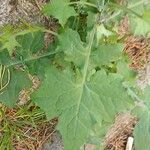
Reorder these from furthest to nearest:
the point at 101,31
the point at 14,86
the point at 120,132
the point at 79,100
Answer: the point at 120,132 → the point at 14,86 → the point at 101,31 → the point at 79,100

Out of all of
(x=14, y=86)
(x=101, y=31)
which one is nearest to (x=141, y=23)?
(x=101, y=31)

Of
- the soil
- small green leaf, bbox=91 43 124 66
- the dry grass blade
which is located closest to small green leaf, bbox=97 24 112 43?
small green leaf, bbox=91 43 124 66

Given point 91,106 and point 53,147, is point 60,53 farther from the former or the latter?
point 53,147

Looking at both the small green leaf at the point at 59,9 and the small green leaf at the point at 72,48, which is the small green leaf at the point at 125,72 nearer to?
the small green leaf at the point at 72,48

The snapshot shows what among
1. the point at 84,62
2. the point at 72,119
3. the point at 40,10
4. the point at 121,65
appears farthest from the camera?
the point at 40,10

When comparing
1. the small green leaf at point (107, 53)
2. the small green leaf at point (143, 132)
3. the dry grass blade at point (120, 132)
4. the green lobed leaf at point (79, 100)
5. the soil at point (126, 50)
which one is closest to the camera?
the green lobed leaf at point (79, 100)

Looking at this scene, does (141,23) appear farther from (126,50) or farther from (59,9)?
(126,50)

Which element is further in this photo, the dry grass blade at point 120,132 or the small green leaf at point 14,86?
the dry grass blade at point 120,132

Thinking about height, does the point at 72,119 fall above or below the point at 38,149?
above

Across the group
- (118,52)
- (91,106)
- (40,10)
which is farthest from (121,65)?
(40,10)

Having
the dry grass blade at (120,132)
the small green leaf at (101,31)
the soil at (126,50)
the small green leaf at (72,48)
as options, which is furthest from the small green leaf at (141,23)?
the dry grass blade at (120,132)

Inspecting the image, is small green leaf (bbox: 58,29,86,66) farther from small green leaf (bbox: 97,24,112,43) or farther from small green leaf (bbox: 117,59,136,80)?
small green leaf (bbox: 117,59,136,80)
